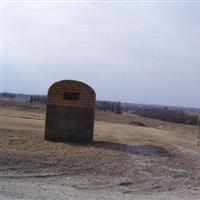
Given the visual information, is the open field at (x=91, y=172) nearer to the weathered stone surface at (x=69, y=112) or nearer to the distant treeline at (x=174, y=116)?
the weathered stone surface at (x=69, y=112)

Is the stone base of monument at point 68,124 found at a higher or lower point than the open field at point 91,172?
higher

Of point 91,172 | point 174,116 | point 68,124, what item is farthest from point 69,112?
point 174,116

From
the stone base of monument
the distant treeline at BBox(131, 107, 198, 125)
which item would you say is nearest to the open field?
the stone base of monument

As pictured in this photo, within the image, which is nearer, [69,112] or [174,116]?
[69,112]

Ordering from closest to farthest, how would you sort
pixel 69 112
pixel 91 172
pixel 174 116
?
pixel 91 172 < pixel 69 112 < pixel 174 116

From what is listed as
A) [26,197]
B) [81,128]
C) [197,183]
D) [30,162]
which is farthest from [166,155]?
[26,197]

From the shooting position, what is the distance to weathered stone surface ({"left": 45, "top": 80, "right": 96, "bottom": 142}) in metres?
19.8

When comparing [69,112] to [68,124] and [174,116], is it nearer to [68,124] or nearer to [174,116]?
[68,124]

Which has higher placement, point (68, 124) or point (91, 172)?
point (68, 124)

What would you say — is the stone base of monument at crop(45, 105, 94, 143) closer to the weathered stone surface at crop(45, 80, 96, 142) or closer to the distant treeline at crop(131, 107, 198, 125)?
the weathered stone surface at crop(45, 80, 96, 142)

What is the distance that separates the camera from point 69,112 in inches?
781

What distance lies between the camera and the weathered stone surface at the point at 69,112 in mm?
19812

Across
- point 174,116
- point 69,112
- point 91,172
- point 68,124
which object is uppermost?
point 69,112

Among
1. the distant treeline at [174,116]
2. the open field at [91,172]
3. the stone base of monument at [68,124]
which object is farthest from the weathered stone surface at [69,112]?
the distant treeline at [174,116]
